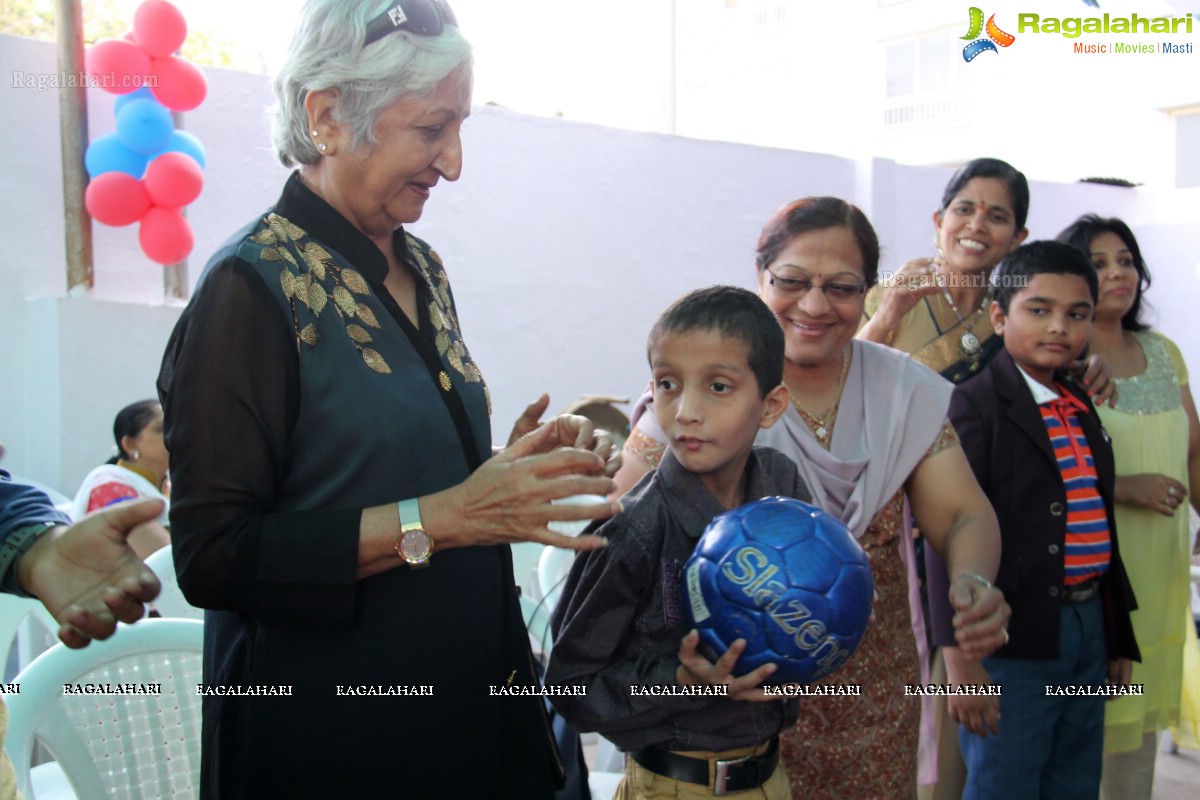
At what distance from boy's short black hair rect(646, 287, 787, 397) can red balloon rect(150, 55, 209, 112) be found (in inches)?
168

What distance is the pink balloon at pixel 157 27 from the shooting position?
17.1 feet

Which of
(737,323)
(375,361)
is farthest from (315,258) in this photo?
(737,323)

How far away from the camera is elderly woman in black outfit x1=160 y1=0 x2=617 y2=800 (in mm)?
1475

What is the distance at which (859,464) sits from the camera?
2.24 metres

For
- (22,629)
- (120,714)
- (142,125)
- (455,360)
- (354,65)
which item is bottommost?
(22,629)

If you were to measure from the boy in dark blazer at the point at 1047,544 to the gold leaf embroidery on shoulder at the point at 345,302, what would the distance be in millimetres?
1974

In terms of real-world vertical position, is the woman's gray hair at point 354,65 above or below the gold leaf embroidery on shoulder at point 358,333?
above

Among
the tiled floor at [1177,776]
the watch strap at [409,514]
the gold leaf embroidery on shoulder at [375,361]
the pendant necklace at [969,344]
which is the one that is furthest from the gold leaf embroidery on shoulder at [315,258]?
the tiled floor at [1177,776]

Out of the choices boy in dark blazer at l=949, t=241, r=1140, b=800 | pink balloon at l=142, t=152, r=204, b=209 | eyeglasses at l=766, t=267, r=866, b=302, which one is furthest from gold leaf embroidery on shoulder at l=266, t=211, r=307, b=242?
pink balloon at l=142, t=152, r=204, b=209

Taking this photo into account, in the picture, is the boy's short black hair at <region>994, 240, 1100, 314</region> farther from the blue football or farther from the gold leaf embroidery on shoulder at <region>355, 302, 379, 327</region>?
the gold leaf embroidery on shoulder at <region>355, 302, 379, 327</region>

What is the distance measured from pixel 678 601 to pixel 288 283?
84cm

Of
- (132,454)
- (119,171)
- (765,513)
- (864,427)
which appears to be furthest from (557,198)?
(765,513)

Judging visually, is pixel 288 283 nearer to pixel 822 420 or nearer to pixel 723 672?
pixel 723 672

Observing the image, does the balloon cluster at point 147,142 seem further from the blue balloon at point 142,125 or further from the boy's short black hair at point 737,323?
the boy's short black hair at point 737,323
